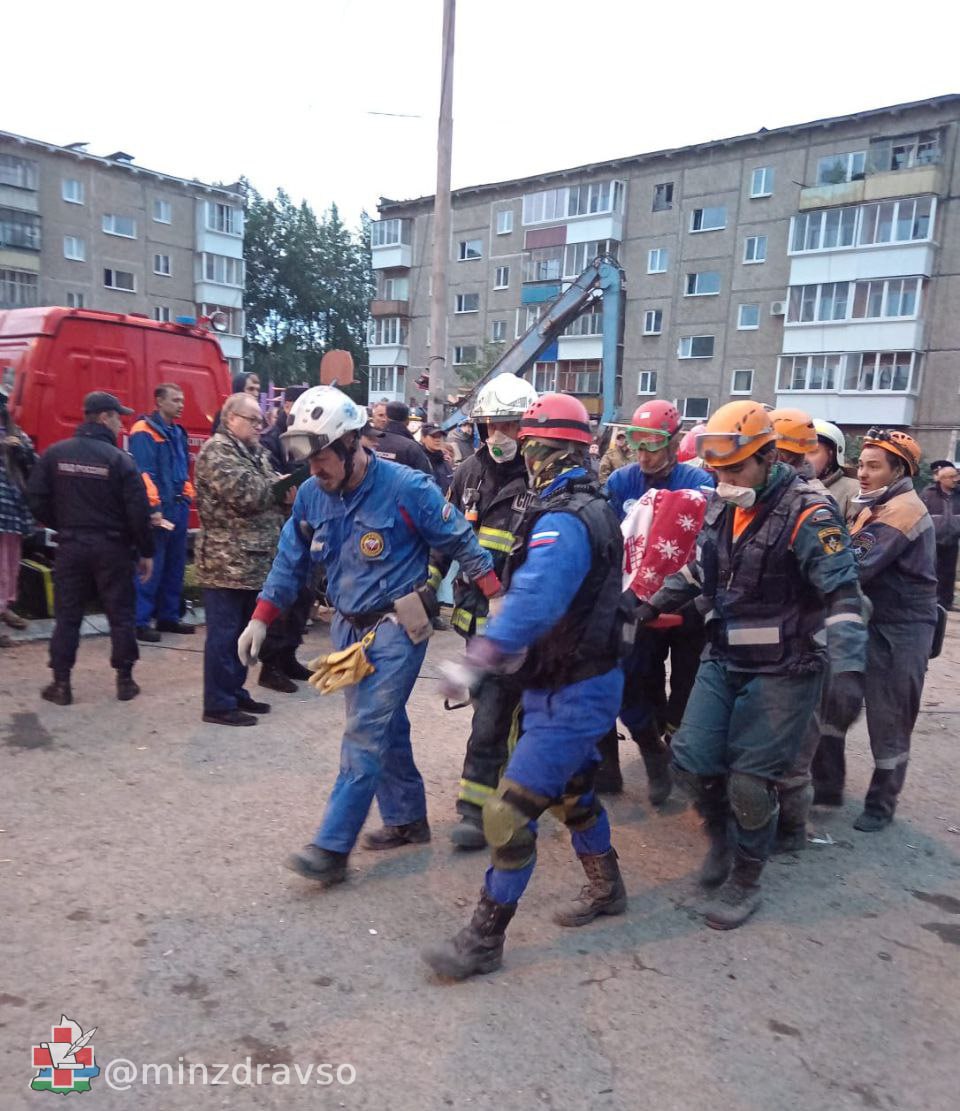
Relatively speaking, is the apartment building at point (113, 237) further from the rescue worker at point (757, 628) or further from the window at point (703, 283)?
the rescue worker at point (757, 628)

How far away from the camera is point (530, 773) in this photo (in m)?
3.01

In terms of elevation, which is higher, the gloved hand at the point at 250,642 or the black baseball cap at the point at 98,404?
the black baseball cap at the point at 98,404

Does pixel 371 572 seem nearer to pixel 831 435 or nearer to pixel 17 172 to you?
pixel 831 435

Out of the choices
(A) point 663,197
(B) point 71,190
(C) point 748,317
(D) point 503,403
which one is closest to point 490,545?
(D) point 503,403

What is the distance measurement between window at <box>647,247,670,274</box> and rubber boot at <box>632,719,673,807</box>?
35367 mm

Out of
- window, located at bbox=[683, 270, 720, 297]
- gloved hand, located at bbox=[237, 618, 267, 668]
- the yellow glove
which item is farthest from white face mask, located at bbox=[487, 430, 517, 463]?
window, located at bbox=[683, 270, 720, 297]

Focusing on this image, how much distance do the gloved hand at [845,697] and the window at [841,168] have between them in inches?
1332

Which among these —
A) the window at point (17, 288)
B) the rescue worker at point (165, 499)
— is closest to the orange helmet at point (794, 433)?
the rescue worker at point (165, 499)

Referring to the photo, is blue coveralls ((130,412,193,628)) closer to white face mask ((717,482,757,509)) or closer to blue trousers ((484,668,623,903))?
blue trousers ((484,668,623,903))

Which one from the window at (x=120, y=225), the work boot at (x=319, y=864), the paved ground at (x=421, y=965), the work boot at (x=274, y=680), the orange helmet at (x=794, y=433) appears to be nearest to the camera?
the paved ground at (x=421, y=965)

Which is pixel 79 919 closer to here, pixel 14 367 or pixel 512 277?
pixel 14 367

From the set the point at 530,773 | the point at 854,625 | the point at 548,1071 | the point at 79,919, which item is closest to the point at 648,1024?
the point at 548,1071

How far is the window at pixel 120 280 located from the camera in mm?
40938

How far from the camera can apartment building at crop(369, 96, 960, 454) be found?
30.4m
